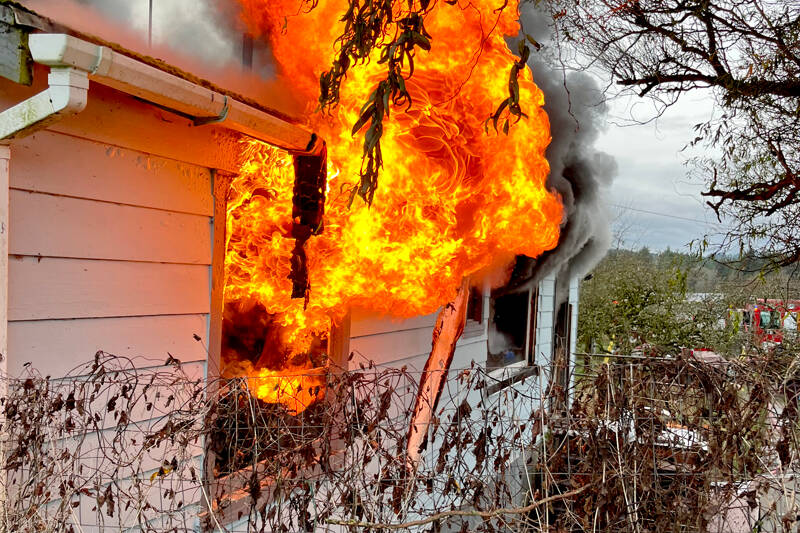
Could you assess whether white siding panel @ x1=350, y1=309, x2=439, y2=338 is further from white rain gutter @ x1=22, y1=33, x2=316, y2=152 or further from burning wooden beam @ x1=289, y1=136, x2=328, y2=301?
white rain gutter @ x1=22, y1=33, x2=316, y2=152

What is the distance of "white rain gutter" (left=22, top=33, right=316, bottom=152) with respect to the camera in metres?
2.70

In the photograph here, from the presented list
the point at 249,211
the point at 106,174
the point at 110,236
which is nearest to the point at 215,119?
the point at 106,174

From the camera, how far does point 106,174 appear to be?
3.43 meters

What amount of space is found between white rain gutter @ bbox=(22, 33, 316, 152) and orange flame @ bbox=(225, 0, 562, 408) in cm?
49

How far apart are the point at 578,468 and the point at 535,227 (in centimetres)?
261

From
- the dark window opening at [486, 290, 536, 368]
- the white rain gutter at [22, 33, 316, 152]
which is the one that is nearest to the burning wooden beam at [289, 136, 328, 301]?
the white rain gutter at [22, 33, 316, 152]

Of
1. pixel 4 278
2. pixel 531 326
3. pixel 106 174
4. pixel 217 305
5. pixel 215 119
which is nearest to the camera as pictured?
pixel 4 278

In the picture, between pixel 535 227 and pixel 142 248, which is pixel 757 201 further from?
pixel 142 248

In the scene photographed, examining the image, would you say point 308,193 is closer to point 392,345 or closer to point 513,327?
point 392,345

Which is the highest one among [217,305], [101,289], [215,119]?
[215,119]

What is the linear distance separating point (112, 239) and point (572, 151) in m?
6.57

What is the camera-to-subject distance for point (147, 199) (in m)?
3.69

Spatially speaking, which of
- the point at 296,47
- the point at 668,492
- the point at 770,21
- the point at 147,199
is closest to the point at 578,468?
Result: the point at 668,492

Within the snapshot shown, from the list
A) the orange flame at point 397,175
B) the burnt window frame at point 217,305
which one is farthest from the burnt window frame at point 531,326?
the burnt window frame at point 217,305
